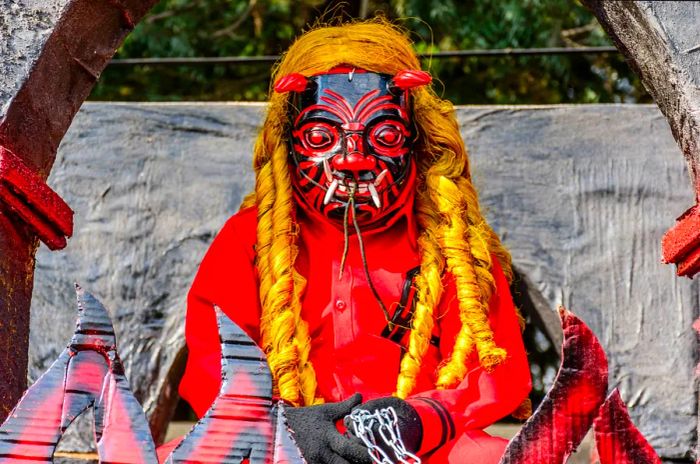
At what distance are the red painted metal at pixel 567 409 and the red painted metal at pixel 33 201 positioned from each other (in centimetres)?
113

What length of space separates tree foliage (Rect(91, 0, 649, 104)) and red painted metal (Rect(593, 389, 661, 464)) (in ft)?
13.5

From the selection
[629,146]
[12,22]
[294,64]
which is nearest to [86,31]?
[12,22]

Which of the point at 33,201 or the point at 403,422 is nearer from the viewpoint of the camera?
the point at 33,201

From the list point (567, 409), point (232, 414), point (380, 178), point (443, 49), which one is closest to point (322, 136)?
point (380, 178)

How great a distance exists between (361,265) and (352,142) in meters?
0.36

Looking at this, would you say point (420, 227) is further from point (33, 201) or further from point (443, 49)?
point (443, 49)

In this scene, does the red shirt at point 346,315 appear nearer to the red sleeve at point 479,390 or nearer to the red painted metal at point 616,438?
the red sleeve at point 479,390

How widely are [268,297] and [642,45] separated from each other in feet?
3.88

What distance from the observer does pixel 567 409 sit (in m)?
2.25

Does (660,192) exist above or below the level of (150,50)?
below

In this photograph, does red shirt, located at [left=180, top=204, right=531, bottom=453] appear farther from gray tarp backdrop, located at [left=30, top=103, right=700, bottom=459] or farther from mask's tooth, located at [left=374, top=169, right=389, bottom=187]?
gray tarp backdrop, located at [left=30, top=103, right=700, bottom=459]

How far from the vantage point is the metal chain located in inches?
101

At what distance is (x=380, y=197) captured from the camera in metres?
3.05

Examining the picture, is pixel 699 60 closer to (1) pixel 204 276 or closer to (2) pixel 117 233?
(1) pixel 204 276
